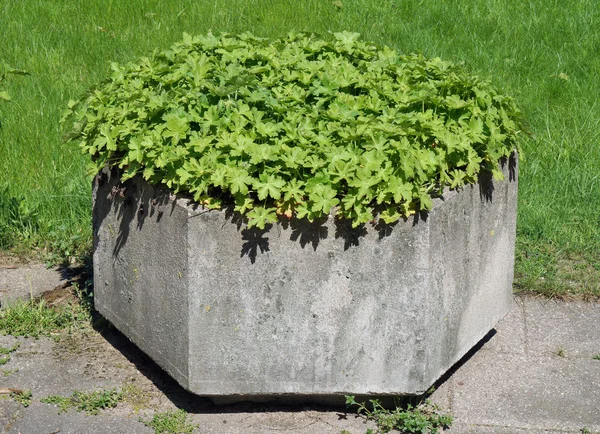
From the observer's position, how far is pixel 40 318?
4453 millimetres

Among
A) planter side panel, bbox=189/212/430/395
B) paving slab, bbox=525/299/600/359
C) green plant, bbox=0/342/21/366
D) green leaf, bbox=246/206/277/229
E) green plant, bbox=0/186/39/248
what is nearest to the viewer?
green leaf, bbox=246/206/277/229

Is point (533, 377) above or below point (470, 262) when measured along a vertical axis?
below

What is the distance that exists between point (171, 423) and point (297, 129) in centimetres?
125

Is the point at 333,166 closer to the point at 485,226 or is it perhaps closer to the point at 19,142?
the point at 485,226

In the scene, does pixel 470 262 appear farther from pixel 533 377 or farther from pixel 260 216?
pixel 260 216

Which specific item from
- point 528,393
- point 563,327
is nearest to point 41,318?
point 528,393

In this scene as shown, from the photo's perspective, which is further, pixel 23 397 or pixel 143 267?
pixel 23 397

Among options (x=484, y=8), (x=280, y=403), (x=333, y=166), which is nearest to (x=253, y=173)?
(x=333, y=166)

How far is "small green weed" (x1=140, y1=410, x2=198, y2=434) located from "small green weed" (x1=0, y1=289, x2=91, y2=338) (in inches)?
35.5

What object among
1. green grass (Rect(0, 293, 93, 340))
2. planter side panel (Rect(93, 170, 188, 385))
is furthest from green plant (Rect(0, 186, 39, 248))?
planter side panel (Rect(93, 170, 188, 385))

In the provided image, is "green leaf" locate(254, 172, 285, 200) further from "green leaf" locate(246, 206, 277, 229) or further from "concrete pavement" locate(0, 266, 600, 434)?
"concrete pavement" locate(0, 266, 600, 434)

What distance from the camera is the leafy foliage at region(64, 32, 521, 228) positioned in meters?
3.33

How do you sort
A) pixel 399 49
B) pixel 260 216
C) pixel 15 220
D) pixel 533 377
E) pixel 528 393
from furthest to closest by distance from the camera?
pixel 399 49 → pixel 15 220 → pixel 533 377 → pixel 528 393 → pixel 260 216

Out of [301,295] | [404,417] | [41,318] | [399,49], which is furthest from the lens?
[399,49]
